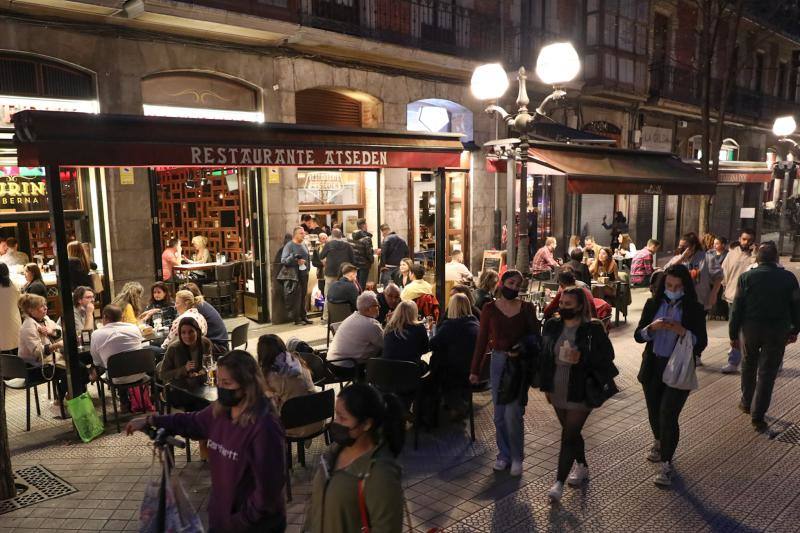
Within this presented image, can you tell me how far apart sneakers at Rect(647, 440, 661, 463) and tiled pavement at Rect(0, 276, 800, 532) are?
75 mm

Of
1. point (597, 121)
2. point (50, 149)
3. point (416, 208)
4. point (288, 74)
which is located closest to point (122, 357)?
point (50, 149)

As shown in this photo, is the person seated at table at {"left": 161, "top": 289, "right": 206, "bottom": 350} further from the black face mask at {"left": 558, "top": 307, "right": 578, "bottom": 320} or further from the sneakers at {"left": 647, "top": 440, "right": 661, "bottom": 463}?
the sneakers at {"left": 647, "top": 440, "right": 661, "bottom": 463}

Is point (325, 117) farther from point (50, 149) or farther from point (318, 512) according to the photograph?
point (318, 512)

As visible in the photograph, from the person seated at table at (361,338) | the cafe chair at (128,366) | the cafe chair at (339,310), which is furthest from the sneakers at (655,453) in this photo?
the cafe chair at (128,366)

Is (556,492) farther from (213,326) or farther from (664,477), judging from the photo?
(213,326)

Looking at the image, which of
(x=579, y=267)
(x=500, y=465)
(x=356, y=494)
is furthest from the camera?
(x=579, y=267)

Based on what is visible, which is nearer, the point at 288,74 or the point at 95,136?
the point at 95,136

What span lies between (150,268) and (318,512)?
8841 mm

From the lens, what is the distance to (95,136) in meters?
6.36

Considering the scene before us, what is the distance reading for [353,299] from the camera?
8945 mm

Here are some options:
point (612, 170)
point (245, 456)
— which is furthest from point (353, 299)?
point (612, 170)

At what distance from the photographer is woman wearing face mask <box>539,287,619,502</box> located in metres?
4.71

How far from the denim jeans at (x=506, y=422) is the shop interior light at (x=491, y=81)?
15.9 ft

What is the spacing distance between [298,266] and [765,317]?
301 inches
